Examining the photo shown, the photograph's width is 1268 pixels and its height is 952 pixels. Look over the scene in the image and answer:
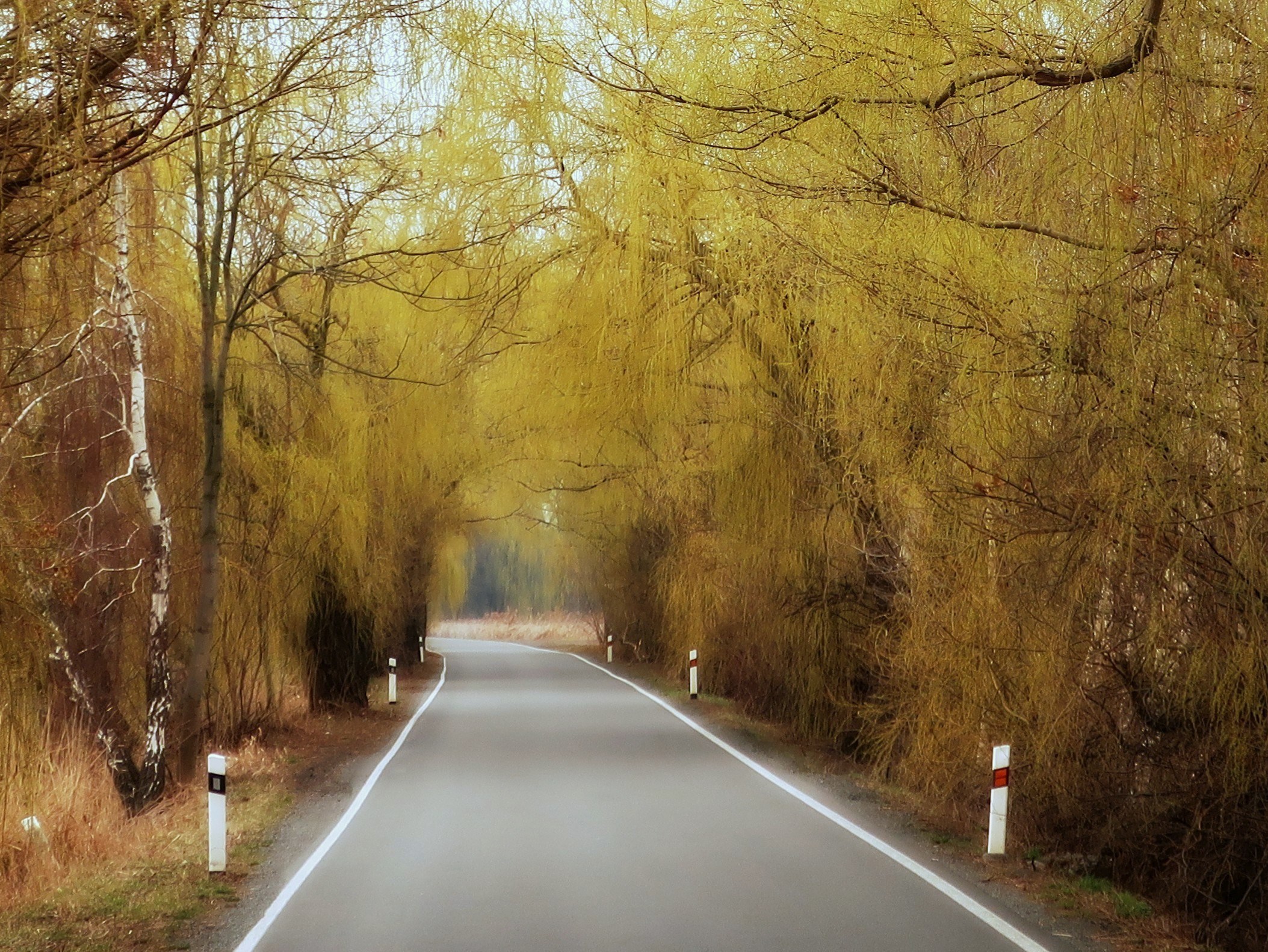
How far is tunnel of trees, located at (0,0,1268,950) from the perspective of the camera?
622 centimetres

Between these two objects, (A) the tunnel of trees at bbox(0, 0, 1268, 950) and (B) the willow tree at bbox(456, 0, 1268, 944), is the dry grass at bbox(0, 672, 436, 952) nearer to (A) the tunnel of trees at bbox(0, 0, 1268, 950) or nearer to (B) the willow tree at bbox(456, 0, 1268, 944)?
(A) the tunnel of trees at bbox(0, 0, 1268, 950)

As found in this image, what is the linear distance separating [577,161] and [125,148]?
8.54 meters

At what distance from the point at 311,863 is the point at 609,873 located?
2.12 meters

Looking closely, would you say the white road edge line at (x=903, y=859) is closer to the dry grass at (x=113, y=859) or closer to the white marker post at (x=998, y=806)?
the white marker post at (x=998, y=806)

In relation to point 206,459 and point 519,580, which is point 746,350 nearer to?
point 206,459

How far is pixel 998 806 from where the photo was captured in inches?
387

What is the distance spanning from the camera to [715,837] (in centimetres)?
1090

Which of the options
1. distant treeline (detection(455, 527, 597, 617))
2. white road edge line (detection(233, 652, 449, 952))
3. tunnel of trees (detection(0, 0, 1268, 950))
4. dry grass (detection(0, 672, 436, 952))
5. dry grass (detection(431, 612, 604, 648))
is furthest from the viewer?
dry grass (detection(431, 612, 604, 648))

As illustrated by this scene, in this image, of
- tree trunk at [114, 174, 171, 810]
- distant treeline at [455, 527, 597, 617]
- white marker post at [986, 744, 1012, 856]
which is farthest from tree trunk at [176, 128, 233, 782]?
distant treeline at [455, 527, 597, 617]

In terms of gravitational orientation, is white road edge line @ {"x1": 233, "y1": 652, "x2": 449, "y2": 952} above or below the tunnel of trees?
below

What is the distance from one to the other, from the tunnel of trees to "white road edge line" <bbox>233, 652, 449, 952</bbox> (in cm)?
183

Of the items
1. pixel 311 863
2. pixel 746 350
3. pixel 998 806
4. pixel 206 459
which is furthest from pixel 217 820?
pixel 746 350

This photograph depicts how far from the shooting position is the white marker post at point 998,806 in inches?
377

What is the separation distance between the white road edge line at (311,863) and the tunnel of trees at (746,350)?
1826 mm
